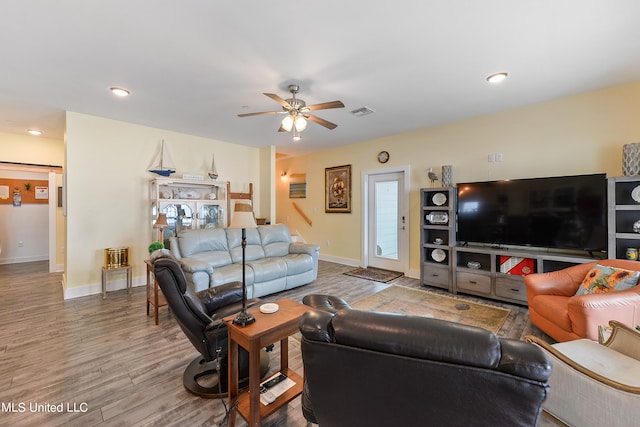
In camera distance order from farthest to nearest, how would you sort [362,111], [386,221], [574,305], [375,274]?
[386,221] → [375,274] → [362,111] → [574,305]

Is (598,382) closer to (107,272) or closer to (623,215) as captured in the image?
(623,215)

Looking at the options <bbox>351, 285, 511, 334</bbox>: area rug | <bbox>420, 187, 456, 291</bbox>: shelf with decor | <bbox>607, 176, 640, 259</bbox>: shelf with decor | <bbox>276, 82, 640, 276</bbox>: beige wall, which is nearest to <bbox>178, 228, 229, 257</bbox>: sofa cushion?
<bbox>351, 285, 511, 334</bbox>: area rug

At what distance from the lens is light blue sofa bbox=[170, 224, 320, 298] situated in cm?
321

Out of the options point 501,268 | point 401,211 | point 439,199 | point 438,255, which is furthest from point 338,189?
point 501,268

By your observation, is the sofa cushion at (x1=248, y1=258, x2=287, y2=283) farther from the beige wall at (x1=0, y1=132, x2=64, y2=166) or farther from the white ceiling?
the beige wall at (x1=0, y1=132, x2=64, y2=166)

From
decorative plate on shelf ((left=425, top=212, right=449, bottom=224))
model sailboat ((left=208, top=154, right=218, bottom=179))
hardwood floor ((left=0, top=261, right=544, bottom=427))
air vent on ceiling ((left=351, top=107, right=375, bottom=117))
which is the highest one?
air vent on ceiling ((left=351, top=107, right=375, bottom=117))

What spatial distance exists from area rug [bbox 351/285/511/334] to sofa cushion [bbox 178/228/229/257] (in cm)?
218

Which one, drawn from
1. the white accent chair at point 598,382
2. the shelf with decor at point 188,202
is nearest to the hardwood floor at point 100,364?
the white accent chair at point 598,382

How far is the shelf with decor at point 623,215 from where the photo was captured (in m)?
2.79

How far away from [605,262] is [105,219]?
6.30 m

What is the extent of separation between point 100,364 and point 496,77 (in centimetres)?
457

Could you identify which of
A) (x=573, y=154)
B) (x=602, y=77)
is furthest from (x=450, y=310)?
(x=602, y=77)

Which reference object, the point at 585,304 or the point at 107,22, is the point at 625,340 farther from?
the point at 107,22

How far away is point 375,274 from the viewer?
16.3 ft
